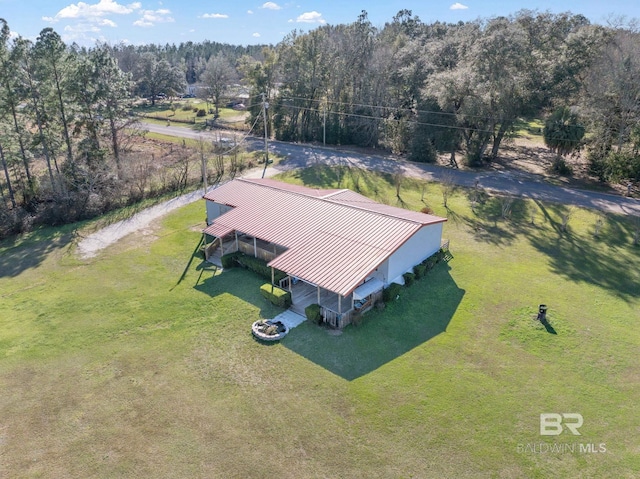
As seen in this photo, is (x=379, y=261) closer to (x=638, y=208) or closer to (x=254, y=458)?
(x=254, y=458)

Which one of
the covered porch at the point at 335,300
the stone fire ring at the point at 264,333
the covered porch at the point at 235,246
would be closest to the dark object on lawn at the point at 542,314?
the covered porch at the point at 335,300

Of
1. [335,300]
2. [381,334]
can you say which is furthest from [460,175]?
[381,334]

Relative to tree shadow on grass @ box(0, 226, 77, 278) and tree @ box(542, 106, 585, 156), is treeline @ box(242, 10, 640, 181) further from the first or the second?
tree shadow on grass @ box(0, 226, 77, 278)

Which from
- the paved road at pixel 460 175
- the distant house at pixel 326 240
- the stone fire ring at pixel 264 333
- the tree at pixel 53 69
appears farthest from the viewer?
the paved road at pixel 460 175

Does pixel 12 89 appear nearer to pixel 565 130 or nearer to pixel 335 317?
pixel 335 317

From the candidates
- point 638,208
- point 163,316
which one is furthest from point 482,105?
point 163,316

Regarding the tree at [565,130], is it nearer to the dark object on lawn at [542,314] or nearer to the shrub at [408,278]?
the dark object on lawn at [542,314]
